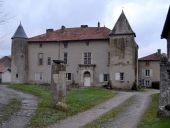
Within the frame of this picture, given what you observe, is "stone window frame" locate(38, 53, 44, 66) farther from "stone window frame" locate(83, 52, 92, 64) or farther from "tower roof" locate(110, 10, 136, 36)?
"tower roof" locate(110, 10, 136, 36)

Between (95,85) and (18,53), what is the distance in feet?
47.7

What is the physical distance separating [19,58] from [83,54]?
1157 cm

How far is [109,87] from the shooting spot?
5797cm

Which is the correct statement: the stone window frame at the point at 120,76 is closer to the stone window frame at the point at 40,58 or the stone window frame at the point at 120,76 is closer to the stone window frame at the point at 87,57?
the stone window frame at the point at 87,57

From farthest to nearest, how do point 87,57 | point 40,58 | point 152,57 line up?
point 152,57
point 40,58
point 87,57

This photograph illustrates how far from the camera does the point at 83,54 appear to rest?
61531 mm

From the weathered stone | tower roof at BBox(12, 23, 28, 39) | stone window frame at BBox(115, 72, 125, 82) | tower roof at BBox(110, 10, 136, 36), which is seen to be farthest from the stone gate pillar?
tower roof at BBox(12, 23, 28, 39)

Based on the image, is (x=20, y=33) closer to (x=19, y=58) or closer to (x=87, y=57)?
(x=19, y=58)

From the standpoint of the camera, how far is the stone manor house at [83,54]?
57625mm

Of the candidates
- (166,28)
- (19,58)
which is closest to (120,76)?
(19,58)

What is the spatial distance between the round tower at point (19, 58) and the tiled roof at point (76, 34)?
1.70m

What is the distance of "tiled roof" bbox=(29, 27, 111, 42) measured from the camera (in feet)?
200

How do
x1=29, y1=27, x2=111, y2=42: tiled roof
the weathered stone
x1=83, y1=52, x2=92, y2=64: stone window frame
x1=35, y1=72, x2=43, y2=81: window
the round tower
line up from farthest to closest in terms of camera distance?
1. the round tower
2. x1=35, y1=72, x2=43, y2=81: window
3. x1=83, y1=52, x2=92, y2=64: stone window frame
4. x1=29, y1=27, x2=111, y2=42: tiled roof
5. the weathered stone

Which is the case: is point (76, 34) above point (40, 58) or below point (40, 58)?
above
